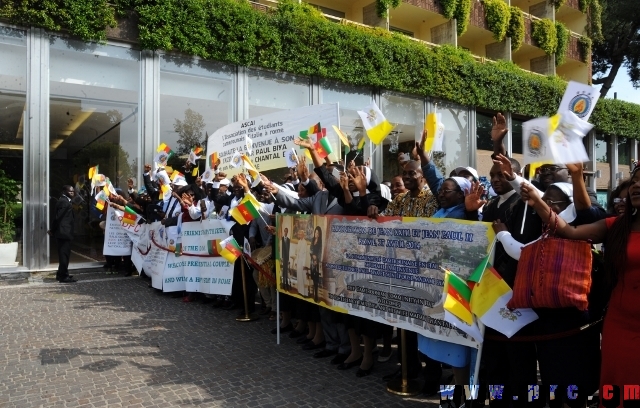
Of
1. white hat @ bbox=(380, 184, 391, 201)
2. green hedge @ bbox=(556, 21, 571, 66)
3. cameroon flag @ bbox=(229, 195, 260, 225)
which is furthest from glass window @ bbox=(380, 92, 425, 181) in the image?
green hedge @ bbox=(556, 21, 571, 66)

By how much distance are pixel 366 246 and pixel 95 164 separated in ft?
32.9

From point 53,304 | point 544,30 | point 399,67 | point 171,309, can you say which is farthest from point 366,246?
point 544,30

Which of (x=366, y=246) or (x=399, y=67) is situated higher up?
(x=399, y=67)

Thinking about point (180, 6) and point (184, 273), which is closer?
point (184, 273)

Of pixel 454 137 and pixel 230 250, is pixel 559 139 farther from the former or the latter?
pixel 454 137

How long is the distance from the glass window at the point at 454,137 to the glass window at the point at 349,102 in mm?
3721

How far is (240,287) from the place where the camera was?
7691 mm

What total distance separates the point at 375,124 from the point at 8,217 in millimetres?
9303

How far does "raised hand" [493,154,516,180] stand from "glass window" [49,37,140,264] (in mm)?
10582

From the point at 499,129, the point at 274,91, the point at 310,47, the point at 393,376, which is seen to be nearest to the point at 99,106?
the point at 274,91

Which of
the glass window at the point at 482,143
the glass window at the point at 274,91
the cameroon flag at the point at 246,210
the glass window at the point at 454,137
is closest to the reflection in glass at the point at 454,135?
the glass window at the point at 454,137

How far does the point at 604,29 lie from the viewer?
1217 inches

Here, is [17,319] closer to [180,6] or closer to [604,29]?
[180,6]

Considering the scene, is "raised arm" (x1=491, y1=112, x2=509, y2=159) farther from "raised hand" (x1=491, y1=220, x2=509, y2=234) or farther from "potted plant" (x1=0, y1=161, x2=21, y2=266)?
"potted plant" (x1=0, y1=161, x2=21, y2=266)
